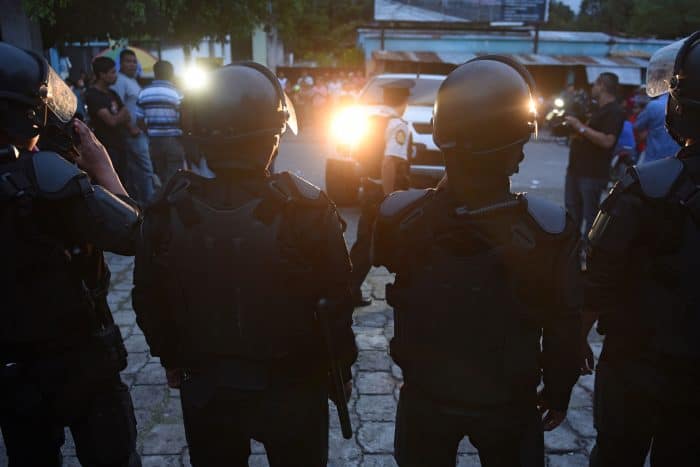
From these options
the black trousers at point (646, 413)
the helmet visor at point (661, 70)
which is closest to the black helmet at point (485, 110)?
the helmet visor at point (661, 70)

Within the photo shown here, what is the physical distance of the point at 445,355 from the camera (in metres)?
1.88

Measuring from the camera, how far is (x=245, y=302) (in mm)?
1878

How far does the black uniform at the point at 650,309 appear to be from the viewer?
1.88m

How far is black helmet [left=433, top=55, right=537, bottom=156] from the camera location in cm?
176

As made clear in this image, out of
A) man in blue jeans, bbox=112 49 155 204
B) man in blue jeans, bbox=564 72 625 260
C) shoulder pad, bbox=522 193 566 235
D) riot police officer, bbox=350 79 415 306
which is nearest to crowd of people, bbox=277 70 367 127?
man in blue jeans, bbox=112 49 155 204

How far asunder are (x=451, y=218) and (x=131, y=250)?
1.16 meters

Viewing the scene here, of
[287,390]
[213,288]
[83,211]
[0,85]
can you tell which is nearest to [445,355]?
[287,390]

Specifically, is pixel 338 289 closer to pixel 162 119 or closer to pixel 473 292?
pixel 473 292

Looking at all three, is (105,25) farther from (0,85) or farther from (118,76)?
(0,85)

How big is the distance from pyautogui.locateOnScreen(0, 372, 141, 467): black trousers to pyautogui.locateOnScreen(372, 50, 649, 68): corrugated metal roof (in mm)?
23018

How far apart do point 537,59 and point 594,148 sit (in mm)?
21636

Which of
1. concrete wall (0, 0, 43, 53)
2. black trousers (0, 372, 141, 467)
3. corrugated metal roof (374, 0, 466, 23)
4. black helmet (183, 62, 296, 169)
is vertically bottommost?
black trousers (0, 372, 141, 467)

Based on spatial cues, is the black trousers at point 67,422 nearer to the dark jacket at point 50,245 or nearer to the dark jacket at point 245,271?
the dark jacket at point 50,245

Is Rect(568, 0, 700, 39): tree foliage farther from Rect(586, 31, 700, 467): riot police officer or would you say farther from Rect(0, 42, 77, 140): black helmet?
Rect(0, 42, 77, 140): black helmet
